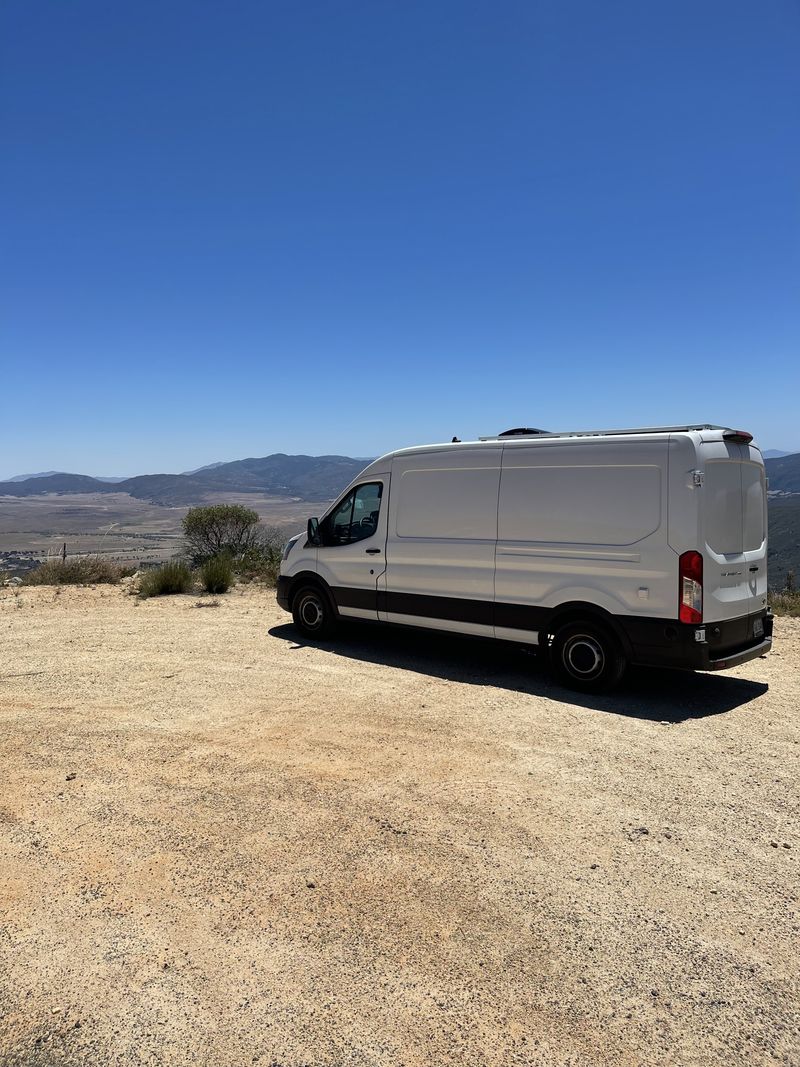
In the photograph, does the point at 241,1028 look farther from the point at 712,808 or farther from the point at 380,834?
the point at 712,808

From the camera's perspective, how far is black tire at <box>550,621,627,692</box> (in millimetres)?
6387

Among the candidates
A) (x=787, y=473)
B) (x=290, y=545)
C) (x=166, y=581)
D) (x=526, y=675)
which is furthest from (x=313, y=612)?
(x=787, y=473)

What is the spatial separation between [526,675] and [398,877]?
4060mm

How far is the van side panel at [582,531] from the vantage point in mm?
6055

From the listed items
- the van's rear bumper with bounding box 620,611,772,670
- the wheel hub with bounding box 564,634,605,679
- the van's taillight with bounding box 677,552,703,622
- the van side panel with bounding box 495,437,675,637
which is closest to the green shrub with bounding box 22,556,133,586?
the van side panel with bounding box 495,437,675,637

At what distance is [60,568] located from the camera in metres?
14.8

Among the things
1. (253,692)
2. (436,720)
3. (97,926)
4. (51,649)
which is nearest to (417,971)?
(97,926)

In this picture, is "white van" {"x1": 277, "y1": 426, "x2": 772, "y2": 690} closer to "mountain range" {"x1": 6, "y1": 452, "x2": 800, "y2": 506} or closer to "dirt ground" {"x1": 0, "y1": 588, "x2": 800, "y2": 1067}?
"dirt ground" {"x1": 0, "y1": 588, "x2": 800, "y2": 1067}

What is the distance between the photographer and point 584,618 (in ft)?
21.4

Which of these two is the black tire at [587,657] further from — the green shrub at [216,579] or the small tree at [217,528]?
the small tree at [217,528]

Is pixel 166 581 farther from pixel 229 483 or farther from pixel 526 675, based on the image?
pixel 229 483

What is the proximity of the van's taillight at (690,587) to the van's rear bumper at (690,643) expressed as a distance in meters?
0.10

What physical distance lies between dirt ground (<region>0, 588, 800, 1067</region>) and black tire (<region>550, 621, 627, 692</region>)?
22cm

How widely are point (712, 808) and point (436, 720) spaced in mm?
2280
